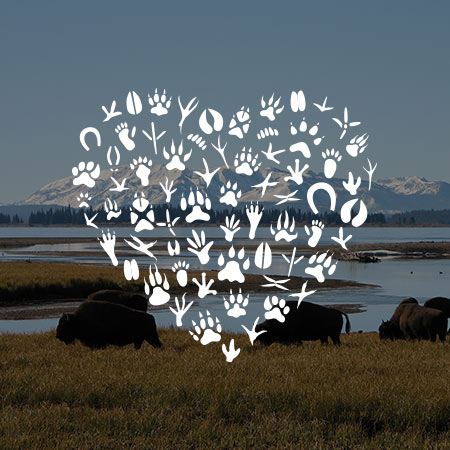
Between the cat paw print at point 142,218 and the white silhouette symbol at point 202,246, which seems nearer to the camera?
the white silhouette symbol at point 202,246

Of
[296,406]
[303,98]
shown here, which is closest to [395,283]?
[303,98]

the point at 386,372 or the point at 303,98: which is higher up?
the point at 303,98

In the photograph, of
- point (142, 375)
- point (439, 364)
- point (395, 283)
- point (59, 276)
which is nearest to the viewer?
point (142, 375)

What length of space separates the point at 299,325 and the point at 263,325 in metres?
0.93

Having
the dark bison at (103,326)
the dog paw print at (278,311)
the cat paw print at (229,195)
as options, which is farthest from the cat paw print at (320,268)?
the dark bison at (103,326)

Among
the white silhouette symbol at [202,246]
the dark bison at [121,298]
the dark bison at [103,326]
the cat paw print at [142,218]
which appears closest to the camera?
the white silhouette symbol at [202,246]

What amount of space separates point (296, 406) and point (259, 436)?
5.46ft

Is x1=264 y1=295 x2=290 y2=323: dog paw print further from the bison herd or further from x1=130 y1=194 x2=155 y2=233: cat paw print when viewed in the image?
x1=130 y1=194 x2=155 y2=233: cat paw print

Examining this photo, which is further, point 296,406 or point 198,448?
point 296,406

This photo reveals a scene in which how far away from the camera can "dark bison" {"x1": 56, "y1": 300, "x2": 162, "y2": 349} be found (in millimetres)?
17109

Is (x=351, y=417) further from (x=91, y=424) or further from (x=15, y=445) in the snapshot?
(x=15, y=445)

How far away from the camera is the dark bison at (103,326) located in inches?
674

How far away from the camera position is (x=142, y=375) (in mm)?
12727

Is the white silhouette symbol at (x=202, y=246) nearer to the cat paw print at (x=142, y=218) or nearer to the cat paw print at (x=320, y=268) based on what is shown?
the cat paw print at (x=142, y=218)
